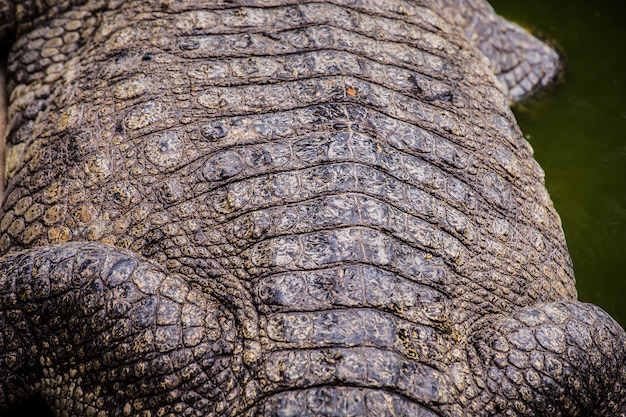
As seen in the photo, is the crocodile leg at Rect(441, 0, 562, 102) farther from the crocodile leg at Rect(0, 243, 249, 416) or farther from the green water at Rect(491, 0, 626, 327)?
the crocodile leg at Rect(0, 243, 249, 416)

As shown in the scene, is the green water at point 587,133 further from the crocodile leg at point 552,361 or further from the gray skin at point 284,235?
the crocodile leg at point 552,361

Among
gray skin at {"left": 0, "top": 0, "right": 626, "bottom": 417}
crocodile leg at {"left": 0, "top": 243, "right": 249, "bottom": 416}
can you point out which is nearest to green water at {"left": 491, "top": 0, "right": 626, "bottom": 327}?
gray skin at {"left": 0, "top": 0, "right": 626, "bottom": 417}

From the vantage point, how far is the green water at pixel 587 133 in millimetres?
4551

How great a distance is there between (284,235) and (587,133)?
3.39 meters

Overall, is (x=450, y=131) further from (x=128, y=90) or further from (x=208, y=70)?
(x=128, y=90)

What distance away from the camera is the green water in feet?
14.9

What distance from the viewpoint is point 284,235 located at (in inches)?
113

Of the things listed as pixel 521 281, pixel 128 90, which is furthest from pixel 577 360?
pixel 128 90

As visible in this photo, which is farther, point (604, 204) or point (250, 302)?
point (604, 204)

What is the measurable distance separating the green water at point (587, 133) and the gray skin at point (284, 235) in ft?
3.09

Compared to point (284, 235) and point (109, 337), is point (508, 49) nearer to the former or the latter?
point (284, 235)

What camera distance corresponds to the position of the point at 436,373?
2.71m

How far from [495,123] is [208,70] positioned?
1471mm

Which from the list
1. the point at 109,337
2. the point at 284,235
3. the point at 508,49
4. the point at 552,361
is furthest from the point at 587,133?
the point at 109,337
